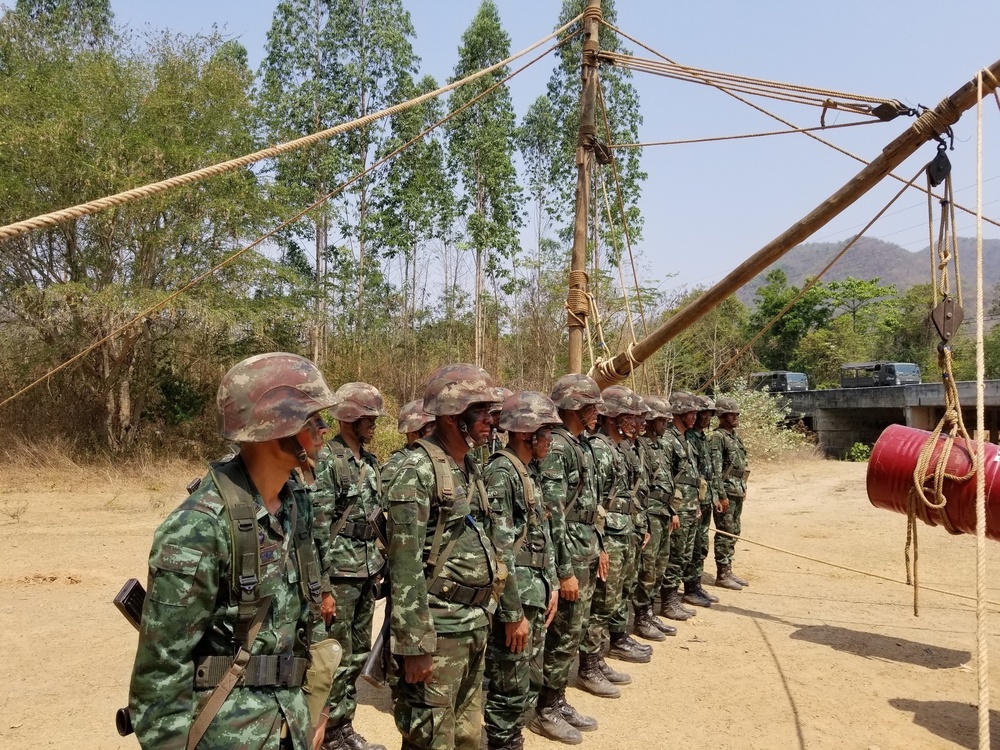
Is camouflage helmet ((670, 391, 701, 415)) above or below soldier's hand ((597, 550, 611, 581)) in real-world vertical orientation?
above

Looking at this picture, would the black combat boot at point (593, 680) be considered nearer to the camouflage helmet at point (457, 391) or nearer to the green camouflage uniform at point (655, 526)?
the green camouflage uniform at point (655, 526)

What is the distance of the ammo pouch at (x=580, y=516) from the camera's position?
5.16 m

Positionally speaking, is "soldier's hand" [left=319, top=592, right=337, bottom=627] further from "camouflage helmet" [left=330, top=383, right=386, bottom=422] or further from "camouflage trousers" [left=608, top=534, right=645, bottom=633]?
"camouflage trousers" [left=608, top=534, right=645, bottom=633]

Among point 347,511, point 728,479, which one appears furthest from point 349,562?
point 728,479

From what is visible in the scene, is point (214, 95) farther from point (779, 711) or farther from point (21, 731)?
point (779, 711)

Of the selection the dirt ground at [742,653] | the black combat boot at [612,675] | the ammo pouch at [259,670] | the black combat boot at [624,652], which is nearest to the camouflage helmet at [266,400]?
the ammo pouch at [259,670]

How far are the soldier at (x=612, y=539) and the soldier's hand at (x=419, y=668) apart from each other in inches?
98.5

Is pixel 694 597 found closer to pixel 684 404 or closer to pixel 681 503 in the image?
pixel 681 503

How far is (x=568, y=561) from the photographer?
16.1 feet

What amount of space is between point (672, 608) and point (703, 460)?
1783 mm

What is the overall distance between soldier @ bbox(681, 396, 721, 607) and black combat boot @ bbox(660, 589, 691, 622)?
0.52m

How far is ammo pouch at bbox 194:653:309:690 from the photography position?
2045 mm

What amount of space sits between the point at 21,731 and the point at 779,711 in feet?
16.5

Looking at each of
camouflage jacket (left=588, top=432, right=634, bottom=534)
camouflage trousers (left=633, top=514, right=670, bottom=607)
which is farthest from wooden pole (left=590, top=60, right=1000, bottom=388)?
camouflage trousers (left=633, top=514, right=670, bottom=607)
